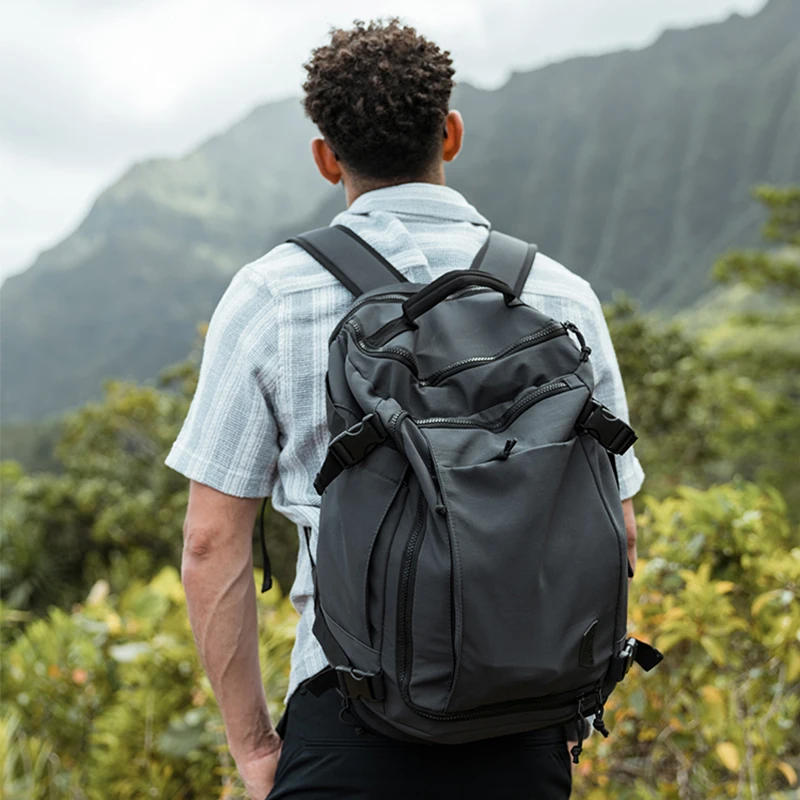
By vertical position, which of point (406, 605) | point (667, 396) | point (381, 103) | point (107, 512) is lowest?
point (107, 512)

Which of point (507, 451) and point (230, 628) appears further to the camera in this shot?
point (230, 628)

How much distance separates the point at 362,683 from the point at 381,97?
2.60 feet

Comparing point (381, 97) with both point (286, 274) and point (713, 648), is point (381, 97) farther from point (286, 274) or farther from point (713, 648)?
point (713, 648)

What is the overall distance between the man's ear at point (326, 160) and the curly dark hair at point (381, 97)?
0.03 m

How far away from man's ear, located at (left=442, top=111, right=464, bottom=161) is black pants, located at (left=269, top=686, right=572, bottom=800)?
0.84 metres

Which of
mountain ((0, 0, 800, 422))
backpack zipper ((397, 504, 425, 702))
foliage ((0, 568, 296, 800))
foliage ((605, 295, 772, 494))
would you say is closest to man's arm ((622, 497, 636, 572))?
backpack zipper ((397, 504, 425, 702))

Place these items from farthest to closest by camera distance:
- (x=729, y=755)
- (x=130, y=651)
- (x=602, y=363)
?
(x=130, y=651), (x=729, y=755), (x=602, y=363)

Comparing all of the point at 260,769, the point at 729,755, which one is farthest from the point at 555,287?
the point at 729,755

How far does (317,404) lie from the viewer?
1.23 m

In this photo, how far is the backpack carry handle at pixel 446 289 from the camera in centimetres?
111

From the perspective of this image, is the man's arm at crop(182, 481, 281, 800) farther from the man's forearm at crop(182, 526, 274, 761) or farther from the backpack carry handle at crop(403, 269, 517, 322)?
the backpack carry handle at crop(403, 269, 517, 322)

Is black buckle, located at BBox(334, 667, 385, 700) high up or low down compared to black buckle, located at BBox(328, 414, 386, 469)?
down

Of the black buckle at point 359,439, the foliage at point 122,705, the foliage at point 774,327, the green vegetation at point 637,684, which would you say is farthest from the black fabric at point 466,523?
the foliage at point 774,327

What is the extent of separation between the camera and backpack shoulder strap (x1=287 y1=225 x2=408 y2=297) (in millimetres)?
1224
